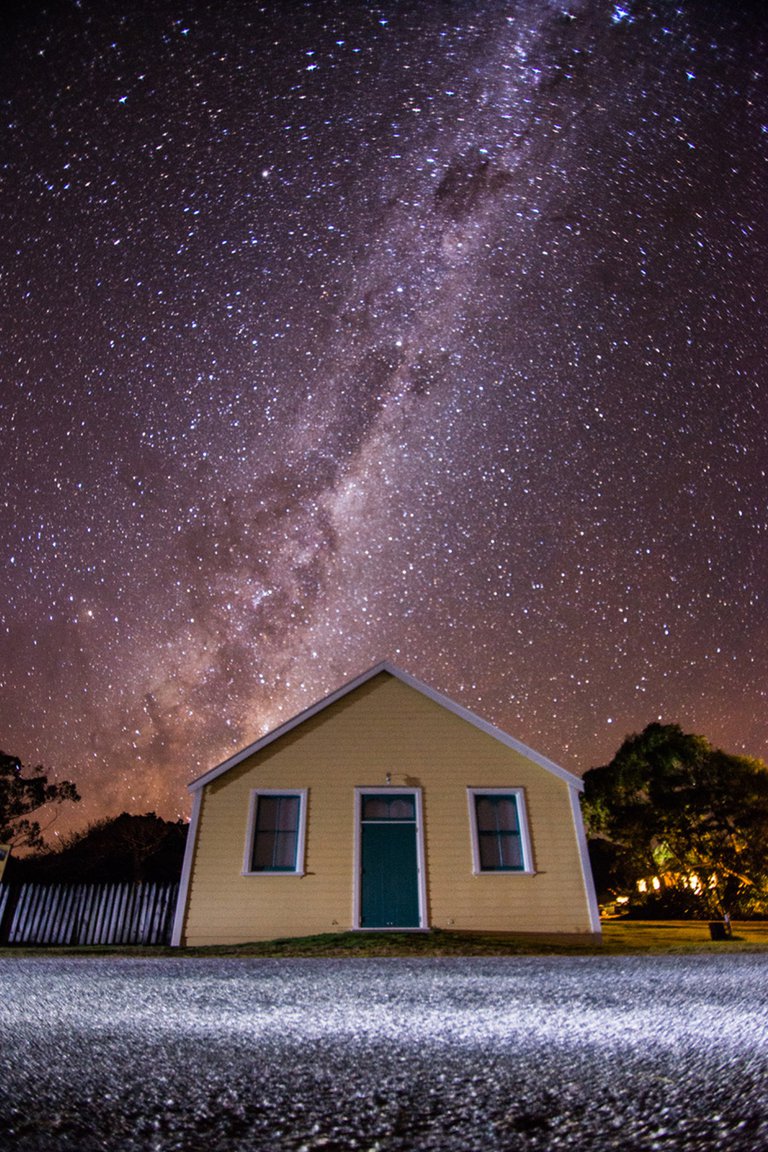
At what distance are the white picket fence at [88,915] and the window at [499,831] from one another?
24.2 feet

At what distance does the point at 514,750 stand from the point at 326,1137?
13987mm

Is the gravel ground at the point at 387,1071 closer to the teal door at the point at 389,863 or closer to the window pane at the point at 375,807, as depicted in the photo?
the teal door at the point at 389,863

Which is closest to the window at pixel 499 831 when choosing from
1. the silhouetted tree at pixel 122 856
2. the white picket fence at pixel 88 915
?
the white picket fence at pixel 88 915

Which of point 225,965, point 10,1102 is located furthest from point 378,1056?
point 225,965

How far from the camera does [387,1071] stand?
1741mm

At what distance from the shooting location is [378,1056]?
1952 millimetres

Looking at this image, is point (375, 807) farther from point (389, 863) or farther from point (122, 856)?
point (122, 856)

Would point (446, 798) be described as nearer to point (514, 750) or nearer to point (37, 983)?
point (514, 750)

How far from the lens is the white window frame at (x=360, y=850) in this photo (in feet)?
41.0

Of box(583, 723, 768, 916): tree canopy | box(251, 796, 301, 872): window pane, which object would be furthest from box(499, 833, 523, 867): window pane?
box(583, 723, 768, 916): tree canopy

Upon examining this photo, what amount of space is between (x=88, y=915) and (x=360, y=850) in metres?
6.98

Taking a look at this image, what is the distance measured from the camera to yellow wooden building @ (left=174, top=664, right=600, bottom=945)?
12.6 m

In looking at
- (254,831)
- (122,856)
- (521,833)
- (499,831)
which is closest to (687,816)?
(521,833)

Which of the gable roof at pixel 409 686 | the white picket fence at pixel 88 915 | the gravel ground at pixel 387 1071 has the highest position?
the gable roof at pixel 409 686
